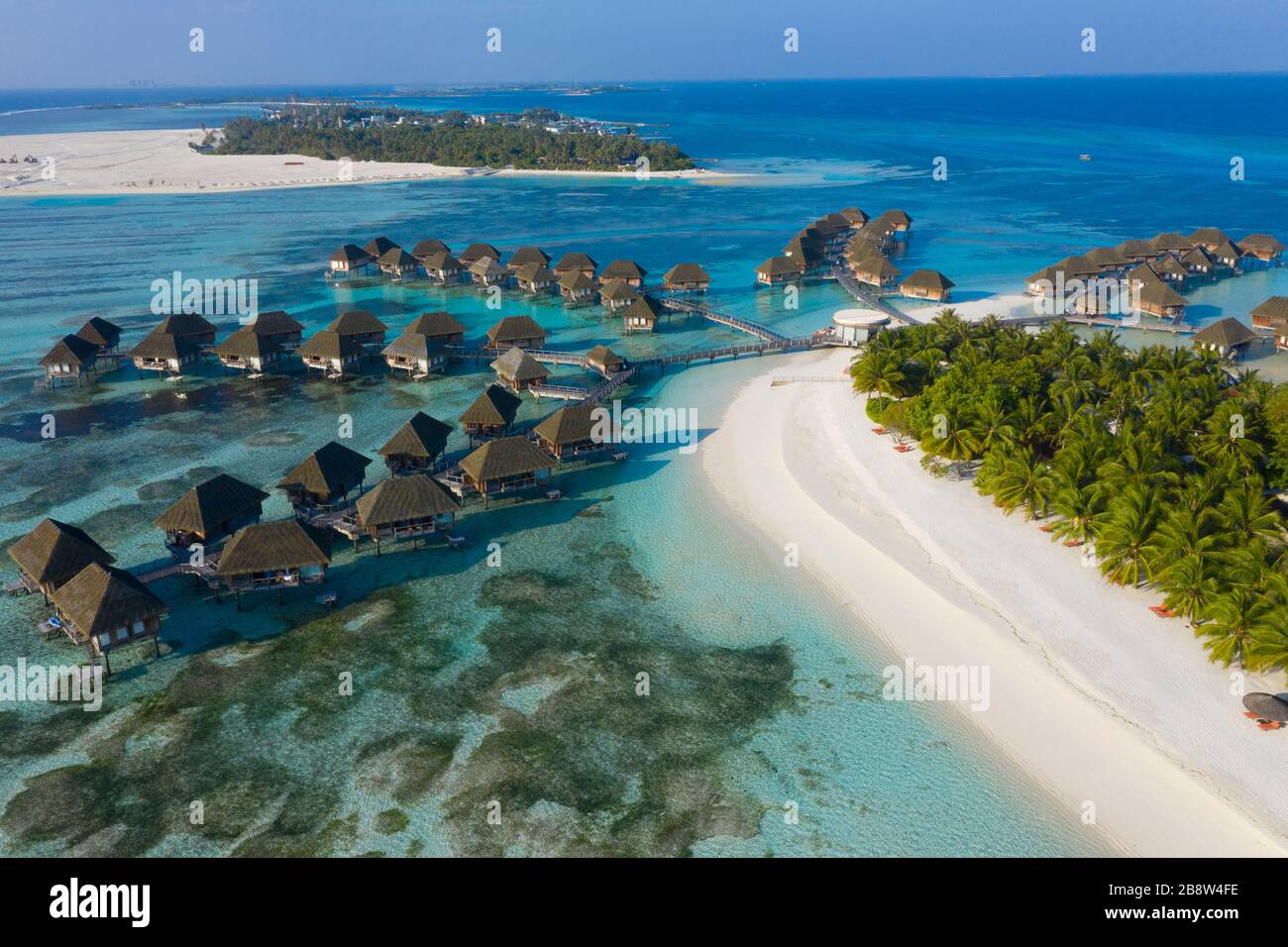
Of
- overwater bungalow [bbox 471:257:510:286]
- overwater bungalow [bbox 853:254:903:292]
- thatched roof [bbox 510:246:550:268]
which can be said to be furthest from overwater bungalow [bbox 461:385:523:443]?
overwater bungalow [bbox 853:254:903:292]

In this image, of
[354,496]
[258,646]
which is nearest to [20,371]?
[354,496]

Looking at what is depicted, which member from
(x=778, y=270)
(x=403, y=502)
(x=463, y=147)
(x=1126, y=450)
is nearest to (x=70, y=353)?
(x=403, y=502)

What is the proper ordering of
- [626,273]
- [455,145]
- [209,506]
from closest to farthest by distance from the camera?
1. [209,506]
2. [626,273]
3. [455,145]

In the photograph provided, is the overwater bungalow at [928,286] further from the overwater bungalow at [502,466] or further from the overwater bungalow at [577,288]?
the overwater bungalow at [502,466]

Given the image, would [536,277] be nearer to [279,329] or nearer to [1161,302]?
[279,329]
